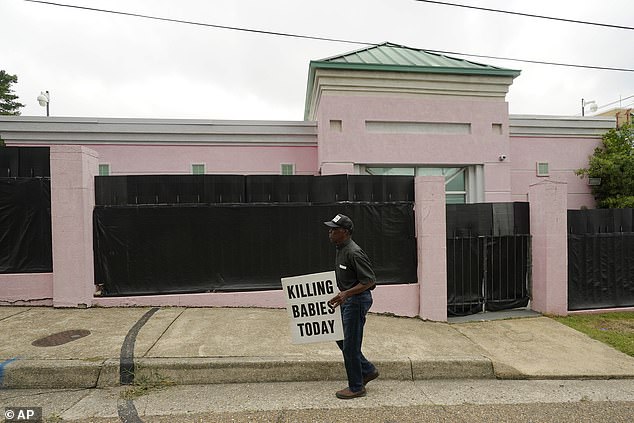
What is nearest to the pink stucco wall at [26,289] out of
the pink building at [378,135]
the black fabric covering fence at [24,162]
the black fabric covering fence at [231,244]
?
the black fabric covering fence at [231,244]

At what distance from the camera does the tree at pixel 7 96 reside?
25438 millimetres

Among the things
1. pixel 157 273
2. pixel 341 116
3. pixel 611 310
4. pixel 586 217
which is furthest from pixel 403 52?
pixel 157 273

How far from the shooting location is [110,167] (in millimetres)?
10711

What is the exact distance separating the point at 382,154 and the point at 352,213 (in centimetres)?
397

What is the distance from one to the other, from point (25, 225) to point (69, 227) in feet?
2.71

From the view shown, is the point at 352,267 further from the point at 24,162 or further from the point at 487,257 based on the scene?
the point at 24,162

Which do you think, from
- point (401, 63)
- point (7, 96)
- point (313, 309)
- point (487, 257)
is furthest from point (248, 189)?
point (7, 96)

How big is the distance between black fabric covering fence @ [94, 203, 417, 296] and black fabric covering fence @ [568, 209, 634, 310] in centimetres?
335

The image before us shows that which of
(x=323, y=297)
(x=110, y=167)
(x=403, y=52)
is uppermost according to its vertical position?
(x=403, y=52)

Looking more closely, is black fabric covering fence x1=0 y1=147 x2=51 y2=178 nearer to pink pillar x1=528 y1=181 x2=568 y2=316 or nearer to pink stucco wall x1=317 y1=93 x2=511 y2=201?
pink stucco wall x1=317 y1=93 x2=511 y2=201

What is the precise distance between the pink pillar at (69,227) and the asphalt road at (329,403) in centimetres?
238

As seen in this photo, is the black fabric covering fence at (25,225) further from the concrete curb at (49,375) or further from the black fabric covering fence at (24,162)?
the concrete curb at (49,375)

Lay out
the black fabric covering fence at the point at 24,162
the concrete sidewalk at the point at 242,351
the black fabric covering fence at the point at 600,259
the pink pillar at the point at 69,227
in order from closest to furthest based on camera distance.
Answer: the concrete sidewalk at the point at 242,351 < the pink pillar at the point at 69,227 < the black fabric covering fence at the point at 24,162 < the black fabric covering fence at the point at 600,259

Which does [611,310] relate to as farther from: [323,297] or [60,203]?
[60,203]
